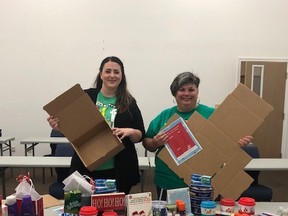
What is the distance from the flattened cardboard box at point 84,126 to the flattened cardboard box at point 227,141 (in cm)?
35

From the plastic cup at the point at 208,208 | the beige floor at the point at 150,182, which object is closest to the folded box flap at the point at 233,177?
the plastic cup at the point at 208,208

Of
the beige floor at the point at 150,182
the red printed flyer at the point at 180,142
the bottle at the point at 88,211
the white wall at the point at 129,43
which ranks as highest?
the white wall at the point at 129,43

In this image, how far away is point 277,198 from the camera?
11.8 ft

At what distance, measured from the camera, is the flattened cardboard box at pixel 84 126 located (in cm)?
158

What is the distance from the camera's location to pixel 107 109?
1.75 m

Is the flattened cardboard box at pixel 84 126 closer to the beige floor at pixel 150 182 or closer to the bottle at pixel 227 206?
the bottle at pixel 227 206

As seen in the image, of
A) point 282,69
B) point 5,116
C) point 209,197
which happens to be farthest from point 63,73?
point 209,197

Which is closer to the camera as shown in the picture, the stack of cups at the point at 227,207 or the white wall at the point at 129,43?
the stack of cups at the point at 227,207

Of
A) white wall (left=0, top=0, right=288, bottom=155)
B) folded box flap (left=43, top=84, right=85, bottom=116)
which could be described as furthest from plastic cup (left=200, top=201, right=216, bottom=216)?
white wall (left=0, top=0, right=288, bottom=155)

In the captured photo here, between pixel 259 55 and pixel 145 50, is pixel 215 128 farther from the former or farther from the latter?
pixel 259 55

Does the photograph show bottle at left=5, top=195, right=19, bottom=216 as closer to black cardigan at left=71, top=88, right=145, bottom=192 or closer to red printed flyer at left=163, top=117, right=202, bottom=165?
black cardigan at left=71, top=88, right=145, bottom=192

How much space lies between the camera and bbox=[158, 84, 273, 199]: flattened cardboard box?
5.29ft

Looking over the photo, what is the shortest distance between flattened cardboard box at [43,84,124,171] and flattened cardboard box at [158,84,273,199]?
0.35m

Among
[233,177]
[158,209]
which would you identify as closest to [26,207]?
[158,209]
